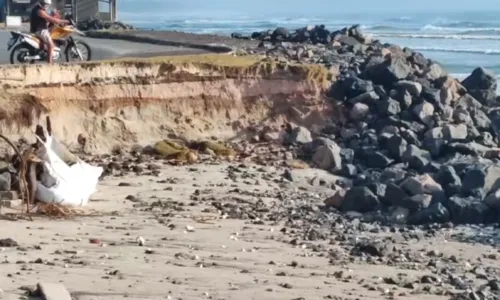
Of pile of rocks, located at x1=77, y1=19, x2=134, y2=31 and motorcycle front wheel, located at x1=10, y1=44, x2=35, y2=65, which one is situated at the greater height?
motorcycle front wheel, located at x1=10, y1=44, x2=35, y2=65

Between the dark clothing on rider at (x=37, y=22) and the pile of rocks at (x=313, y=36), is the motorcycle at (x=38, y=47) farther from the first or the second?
the pile of rocks at (x=313, y=36)

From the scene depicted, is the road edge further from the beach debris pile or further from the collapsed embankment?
the beach debris pile

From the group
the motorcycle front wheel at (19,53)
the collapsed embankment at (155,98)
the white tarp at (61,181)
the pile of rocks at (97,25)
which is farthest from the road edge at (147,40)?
the white tarp at (61,181)

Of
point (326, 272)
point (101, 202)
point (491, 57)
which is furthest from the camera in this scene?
point (491, 57)

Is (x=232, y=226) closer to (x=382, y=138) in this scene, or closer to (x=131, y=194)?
(x=131, y=194)

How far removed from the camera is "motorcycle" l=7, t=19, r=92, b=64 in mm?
19156

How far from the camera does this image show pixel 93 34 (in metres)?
30.0

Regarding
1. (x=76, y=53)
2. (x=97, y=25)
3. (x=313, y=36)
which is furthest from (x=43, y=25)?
(x=97, y=25)

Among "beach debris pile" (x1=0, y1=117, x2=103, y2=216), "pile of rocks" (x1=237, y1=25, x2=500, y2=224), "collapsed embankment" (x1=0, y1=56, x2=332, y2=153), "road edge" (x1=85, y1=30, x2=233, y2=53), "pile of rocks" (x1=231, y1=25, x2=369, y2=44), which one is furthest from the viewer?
"pile of rocks" (x1=231, y1=25, x2=369, y2=44)

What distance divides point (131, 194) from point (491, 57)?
2989 cm

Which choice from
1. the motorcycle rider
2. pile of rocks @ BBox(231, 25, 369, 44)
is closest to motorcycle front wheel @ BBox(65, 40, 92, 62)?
the motorcycle rider

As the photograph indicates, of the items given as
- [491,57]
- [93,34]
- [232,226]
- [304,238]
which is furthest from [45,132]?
[491,57]

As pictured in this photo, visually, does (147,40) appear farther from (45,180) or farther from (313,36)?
(45,180)

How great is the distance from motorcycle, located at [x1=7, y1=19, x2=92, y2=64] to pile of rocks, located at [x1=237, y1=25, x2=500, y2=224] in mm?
3934
